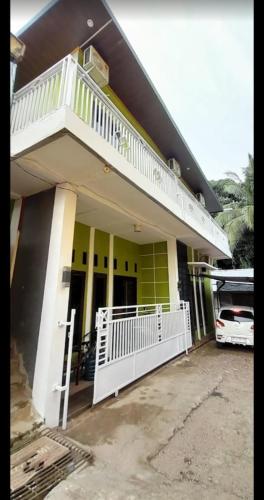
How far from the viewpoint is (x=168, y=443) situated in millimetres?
3250

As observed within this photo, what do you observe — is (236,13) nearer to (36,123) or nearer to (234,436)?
(36,123)

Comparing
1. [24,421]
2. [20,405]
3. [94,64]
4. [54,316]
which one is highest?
[94,64]

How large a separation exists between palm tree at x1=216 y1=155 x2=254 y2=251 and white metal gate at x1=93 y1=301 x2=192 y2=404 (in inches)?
431

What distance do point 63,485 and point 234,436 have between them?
2.37 meters

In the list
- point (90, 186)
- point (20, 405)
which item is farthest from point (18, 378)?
point (90, 186)

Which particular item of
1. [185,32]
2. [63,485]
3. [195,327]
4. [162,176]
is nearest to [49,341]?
[63,485]

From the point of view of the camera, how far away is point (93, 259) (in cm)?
685

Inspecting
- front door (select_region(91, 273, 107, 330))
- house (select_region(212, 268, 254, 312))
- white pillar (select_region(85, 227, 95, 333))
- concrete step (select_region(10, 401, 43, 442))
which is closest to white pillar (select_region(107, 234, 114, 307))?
front door (select_region(91, 273, 107, 330))

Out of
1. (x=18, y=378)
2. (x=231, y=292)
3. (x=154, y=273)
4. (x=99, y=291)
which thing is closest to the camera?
(x=18, y=378)

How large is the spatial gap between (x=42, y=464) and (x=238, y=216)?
18.5 m

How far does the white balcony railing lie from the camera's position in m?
3.58

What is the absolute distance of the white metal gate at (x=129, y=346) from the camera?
14.4 ft

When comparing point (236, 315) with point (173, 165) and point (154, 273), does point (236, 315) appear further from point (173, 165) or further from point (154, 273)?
point (173, 165)

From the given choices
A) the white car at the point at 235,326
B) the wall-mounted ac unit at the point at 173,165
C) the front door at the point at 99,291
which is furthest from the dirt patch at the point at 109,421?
the wall-mounted ac unit at the point at 173,165
